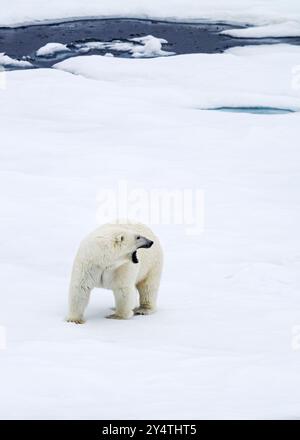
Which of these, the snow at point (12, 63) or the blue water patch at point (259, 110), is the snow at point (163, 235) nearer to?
the blue water patch at point (259, 110)

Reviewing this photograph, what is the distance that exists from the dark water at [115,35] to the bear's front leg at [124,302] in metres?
14.8

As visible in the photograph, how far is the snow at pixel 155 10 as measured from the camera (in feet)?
76.2

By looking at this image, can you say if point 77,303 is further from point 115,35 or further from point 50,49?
point 115,35

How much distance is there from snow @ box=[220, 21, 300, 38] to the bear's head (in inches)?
685

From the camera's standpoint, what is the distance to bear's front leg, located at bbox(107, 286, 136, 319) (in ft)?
17.3

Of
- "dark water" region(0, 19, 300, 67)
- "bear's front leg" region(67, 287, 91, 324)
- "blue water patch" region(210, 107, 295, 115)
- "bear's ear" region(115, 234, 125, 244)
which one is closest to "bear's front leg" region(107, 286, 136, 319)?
"bear's front leg" region(67, 287, 91, 324)

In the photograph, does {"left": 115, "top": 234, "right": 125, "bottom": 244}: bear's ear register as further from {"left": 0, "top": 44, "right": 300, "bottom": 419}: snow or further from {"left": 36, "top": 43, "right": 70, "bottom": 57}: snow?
{"left": 36, "top": 43, "right": 70, "bottom": 57}: snow

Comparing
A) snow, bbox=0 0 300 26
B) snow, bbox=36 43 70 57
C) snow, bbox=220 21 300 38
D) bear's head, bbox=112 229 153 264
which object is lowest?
bear's head, bbox=112 229 153 264

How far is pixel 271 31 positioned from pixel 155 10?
13.0 feet

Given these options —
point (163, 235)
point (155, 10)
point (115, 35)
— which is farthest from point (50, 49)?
point (163, 235)

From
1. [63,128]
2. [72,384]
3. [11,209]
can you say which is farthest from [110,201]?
[72,384]

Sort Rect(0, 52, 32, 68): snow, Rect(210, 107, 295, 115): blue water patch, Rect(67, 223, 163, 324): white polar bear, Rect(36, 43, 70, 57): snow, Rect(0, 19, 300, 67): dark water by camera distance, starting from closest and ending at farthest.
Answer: Rect(67, 223, 163, 324): white polar bear
Rect(210, 107, 295, 115): blue water patch
Rect(0, 52, 32, 68): snow
Rect(36, 43, 70, 57): snow
Rect(0, 19, 300, 67): dark water

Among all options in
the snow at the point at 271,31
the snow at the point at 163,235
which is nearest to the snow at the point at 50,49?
the snow at the point at 163,235

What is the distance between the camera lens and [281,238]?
872 cm
